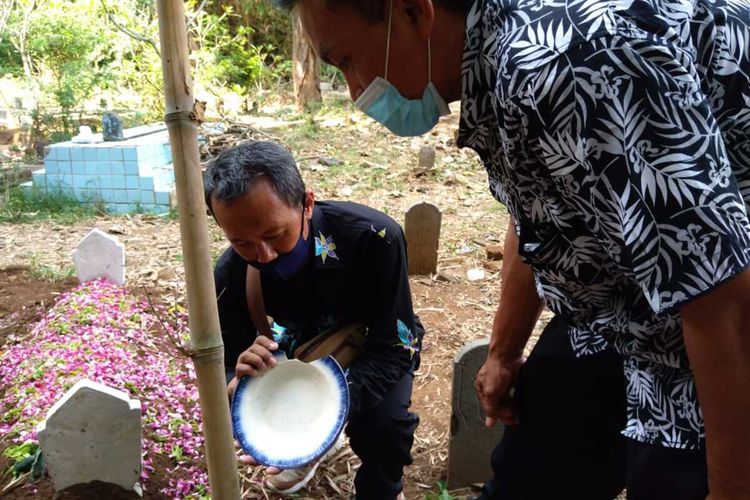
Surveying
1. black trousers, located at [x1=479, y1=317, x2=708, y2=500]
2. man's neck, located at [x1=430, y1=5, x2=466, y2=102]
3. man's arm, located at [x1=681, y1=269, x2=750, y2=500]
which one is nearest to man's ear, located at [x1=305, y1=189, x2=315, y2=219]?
black trousers, located at [x1=479, y1=317, x2=708, y2=500]

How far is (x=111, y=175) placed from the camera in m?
6.52

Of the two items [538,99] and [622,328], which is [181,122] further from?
[622,328]

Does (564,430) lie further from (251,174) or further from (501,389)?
(251,174)

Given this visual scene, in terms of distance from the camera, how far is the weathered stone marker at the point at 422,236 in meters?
4.42

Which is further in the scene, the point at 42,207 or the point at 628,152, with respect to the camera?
the point at 42,207

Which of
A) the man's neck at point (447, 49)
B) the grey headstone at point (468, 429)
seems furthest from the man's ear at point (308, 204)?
the man's neck at point (447, 49)

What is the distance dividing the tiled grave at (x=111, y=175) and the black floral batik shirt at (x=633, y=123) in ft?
19.4

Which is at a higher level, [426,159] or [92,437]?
[426,159]

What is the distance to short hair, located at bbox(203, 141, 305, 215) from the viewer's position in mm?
1989

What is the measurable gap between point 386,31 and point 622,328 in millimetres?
651

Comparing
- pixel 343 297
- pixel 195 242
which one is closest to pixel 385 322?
pixel 343 297

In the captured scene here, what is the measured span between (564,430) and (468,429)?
86 cm

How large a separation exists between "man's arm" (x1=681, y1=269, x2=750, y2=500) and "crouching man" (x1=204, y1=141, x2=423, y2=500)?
1349mm

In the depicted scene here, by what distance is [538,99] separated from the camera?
847 mm
